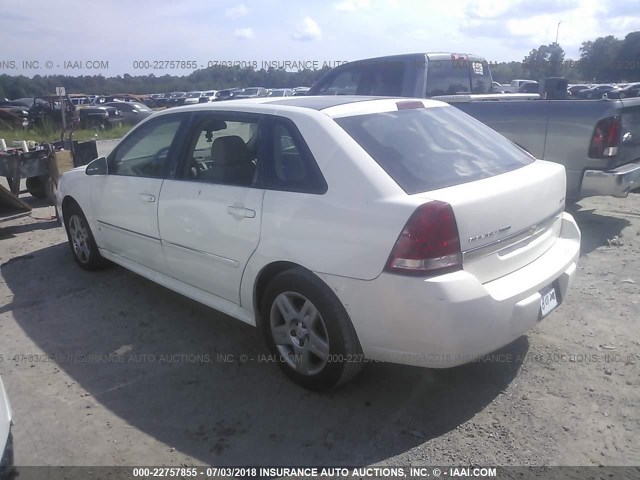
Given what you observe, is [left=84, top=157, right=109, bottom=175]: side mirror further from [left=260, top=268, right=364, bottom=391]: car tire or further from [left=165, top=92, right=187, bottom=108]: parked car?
[left=165, top=92, right=187, bottom=108]: parked car

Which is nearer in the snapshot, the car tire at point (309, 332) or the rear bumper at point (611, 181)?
the car tire at point (309, 332)

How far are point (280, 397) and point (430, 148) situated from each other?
171cm

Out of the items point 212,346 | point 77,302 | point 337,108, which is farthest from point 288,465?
point 77,302

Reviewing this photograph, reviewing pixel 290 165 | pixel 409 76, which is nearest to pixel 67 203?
pixel 290 165

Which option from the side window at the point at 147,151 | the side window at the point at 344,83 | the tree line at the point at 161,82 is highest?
the tree line at the point at 161,82

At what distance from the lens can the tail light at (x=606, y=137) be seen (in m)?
5.62

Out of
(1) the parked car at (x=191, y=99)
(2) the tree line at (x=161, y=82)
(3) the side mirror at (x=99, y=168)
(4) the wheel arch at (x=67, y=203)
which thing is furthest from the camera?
(2) the tree line at (x=161, y=82)

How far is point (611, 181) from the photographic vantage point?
18.5 ft

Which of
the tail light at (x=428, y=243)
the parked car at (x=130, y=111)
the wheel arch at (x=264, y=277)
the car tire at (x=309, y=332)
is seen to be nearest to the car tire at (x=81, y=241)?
the wheel arch at (x=264, y=277)

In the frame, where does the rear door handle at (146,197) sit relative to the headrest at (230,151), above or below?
below

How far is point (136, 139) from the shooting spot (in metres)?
4.53

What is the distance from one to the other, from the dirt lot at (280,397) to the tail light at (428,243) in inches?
35.5

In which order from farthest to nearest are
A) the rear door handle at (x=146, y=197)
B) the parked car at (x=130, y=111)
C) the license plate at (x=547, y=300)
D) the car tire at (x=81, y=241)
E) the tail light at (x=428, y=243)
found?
the parked car at (x=130, y=111) < the car tire at (x=81, y=241) < the rear door handle at (x=146, y=197) < the license plate at (x=547, y=300) < the tail light at (x=428, y=243)

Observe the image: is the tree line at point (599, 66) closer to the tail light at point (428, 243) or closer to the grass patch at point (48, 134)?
the grass patch at point (48, 134)
